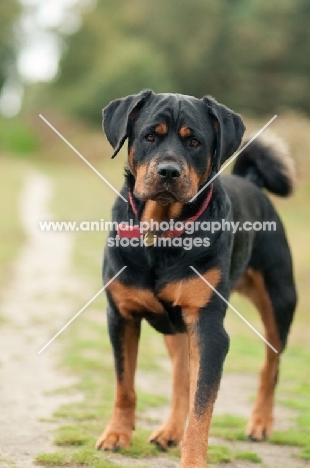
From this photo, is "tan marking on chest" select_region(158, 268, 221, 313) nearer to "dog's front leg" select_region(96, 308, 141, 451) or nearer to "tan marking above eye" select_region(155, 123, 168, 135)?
"dog's front leg" select_region(96, 308, 141, 451)

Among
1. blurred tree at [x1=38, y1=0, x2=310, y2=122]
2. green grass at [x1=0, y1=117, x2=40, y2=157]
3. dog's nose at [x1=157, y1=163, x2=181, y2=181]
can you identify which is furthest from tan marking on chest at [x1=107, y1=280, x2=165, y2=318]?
blurred tree at [x1=38, y1=0, x2=310, y2=122]

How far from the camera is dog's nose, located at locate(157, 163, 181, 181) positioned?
372 centimetres

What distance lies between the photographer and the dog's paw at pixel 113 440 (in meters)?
4.12

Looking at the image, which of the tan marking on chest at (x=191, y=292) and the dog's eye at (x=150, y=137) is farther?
the dog's eye at (x=150, y=137)

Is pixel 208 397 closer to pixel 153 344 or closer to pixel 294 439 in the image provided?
pixel 294 439

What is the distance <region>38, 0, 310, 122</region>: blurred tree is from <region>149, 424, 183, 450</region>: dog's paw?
36.1m

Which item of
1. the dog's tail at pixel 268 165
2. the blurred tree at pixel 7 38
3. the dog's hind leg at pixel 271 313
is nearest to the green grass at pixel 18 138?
the blurred tree at pixel 7 38

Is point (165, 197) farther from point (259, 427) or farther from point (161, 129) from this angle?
point (259, 427)

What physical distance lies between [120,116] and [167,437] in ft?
6.20

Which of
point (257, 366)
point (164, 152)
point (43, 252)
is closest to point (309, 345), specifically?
point (257, 366)

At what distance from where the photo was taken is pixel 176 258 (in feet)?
13.0

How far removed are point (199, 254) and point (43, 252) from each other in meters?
8.71

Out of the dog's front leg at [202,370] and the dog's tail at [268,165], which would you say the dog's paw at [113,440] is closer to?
the dog's front leg at [202,370]

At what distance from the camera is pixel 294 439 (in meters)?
4.59
